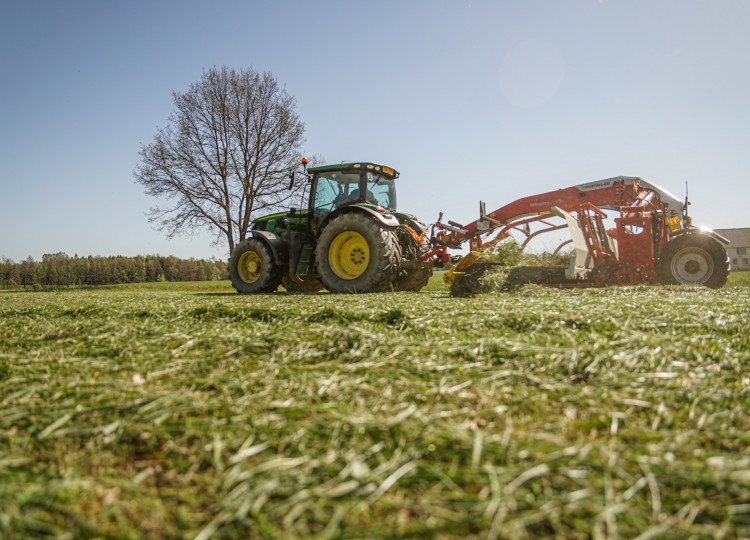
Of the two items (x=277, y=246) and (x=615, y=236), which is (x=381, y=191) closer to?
(x=277, y=246)

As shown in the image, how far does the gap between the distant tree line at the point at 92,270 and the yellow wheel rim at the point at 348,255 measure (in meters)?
37.9

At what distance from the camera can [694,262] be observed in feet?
26.3

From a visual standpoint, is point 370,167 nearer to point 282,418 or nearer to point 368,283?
point 368,283

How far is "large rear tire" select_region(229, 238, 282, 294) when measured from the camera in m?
9.05

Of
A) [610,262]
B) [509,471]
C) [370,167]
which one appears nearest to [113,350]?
[509,471]

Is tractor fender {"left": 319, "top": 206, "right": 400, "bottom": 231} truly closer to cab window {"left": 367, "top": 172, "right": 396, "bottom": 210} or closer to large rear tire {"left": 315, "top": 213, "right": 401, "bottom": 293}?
large rear tire {"left": 315, "top": 213, "right": 401, "bottom": 293}

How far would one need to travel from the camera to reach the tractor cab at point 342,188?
28.9 ft

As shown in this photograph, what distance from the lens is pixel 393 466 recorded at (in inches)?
46.3

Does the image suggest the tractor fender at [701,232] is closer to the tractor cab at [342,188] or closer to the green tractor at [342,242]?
the green tractor at [342,242]

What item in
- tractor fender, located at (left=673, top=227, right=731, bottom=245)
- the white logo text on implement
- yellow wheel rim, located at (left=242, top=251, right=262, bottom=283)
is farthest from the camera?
yellow wheel rim, located at (left=242, top=251, right=262, bottom=283)

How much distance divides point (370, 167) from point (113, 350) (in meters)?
6.76

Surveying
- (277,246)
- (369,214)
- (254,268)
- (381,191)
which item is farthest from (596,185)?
(254,268)

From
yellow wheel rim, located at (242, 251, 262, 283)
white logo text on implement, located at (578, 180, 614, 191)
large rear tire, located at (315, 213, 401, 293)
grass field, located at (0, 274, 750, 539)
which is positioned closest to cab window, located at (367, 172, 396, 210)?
large rear tire, located at (315, 213, 401, 293)

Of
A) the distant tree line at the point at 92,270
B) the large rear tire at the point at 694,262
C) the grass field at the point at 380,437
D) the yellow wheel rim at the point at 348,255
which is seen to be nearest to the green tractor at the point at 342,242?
the yellow wheel rim at the point at 348,255
